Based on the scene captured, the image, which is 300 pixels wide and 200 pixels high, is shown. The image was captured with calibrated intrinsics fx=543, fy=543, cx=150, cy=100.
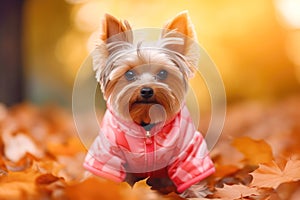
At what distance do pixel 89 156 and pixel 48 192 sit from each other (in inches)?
16.2

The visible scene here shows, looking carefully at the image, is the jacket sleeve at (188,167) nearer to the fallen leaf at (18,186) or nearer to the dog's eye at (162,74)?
the dog's eye at (162,74)

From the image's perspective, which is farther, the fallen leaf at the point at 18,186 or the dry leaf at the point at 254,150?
the dry leaf at the point at 254,150

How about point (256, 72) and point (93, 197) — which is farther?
point (256, 72)

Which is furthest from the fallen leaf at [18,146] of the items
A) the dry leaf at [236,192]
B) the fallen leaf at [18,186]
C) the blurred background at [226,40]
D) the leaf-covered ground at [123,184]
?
the blurred background at [226,40]

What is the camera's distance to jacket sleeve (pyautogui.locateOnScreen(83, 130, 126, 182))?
1987 mm

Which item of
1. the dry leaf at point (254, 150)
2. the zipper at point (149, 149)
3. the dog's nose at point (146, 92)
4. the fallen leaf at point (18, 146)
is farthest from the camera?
the fallen leaf at point (18, 146)

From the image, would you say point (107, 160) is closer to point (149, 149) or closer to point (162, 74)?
point (149, 149)

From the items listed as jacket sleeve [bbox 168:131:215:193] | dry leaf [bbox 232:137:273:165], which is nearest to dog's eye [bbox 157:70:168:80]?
jacket sleeve [bbox 168:131:215:193]

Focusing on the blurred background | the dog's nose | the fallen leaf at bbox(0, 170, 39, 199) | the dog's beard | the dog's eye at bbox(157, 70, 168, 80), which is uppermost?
the dog's eye at bbox(157, 70, 168, 80)

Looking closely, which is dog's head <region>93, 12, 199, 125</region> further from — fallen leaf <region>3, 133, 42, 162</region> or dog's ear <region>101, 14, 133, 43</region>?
fallen leaf <region>3, 133, 42, 162</region>

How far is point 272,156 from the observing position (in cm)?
244

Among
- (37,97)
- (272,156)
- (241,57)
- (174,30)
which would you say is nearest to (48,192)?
(174,30)

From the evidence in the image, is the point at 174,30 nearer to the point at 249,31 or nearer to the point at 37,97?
the point at 249,31

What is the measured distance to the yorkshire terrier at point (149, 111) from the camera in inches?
71.2
